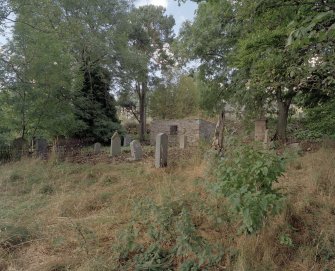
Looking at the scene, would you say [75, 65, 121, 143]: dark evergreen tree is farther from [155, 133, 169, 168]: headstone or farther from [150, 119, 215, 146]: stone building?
[155, 133, 169, 168]: headstone

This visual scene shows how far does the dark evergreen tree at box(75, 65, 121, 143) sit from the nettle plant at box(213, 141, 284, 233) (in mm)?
15257

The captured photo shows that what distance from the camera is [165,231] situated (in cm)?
373

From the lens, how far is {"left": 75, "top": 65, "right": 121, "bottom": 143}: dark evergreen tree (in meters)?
18.4

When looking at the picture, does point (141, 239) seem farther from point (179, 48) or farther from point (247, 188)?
point (179, 48)

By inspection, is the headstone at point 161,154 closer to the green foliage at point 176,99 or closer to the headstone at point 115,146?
the headstone at point 115,146

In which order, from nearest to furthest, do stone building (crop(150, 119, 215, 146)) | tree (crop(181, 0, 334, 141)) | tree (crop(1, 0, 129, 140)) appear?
tree (crop(181, 0, 334, 141)), tree (crop(1, 0, 129, 140)), stone building (crop(150, 119, 215, 146))

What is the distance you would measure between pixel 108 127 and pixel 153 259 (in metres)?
16.3

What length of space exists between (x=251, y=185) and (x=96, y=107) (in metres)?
17.0

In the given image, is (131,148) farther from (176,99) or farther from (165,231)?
(176,99)

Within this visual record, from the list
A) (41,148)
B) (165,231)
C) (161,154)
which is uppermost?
(41,148)

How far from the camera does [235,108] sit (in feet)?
47.5

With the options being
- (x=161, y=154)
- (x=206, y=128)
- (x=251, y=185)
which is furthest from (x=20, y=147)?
(x=206, y=128)

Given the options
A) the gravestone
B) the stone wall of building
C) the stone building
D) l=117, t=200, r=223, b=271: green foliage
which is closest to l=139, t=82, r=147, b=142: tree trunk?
the stone building

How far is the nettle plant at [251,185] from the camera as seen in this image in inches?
121
